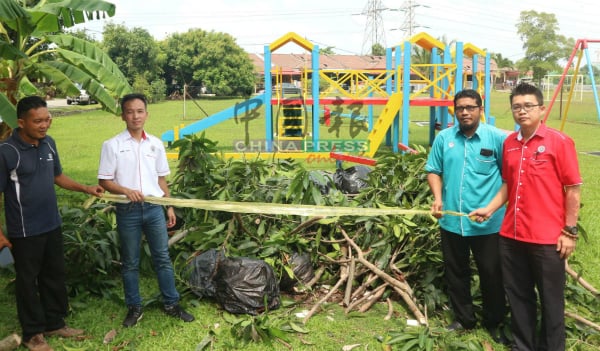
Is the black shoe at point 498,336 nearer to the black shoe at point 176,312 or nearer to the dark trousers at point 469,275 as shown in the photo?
the dark trousers at point 469,275

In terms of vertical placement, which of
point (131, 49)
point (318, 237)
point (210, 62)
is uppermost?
point (131, 49)

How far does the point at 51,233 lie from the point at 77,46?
4548 millimetres

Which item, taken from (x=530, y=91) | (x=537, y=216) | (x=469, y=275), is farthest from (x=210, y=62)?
(x=537, y=216)

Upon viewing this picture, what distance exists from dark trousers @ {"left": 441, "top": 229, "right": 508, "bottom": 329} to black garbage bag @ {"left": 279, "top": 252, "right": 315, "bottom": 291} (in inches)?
50.8

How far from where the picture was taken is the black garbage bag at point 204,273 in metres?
4.39

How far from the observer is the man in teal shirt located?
3.62 m

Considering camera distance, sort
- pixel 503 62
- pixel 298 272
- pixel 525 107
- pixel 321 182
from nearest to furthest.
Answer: pixel 525 107 < pixel 298 272 < pixel 321 182 < pixel 503 62

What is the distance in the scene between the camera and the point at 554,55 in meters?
58.3

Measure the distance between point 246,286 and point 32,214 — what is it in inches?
64.2

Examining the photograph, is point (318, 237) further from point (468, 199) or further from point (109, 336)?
point (109, 336)

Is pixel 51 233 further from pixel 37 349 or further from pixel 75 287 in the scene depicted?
pixel 75 287

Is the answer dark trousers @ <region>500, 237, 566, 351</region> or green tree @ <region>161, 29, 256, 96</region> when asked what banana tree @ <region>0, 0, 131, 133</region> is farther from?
green tree @ <region>161, 29, 256, 96</region>

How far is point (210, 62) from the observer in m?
46.5

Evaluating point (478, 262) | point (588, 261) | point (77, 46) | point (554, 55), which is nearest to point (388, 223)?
point (478, 262)
